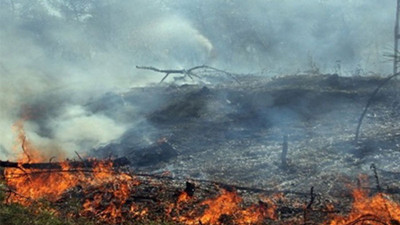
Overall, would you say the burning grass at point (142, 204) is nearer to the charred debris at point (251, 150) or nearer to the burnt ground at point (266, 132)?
the charred debris at point (251, 150)

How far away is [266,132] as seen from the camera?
1391 cm

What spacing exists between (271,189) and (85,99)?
13127 millimetres

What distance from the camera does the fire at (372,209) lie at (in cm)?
725

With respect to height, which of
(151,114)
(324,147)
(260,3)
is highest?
(260,3)

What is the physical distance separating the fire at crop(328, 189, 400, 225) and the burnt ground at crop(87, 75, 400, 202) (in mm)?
528

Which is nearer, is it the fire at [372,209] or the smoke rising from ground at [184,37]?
the fire at [372,209]

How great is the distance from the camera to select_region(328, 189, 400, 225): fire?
7.25 metres

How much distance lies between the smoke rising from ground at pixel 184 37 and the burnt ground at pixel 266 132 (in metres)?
8.67

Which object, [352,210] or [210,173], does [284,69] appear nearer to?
[210,173]

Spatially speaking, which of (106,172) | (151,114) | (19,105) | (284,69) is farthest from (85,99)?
(284,69)

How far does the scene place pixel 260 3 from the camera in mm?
51812

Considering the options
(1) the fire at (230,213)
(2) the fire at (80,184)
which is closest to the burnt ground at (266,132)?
(1) the fire at (230,213)

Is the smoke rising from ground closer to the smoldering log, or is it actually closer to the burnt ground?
the burnt ground

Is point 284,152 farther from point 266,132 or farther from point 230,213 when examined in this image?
point 230,213
